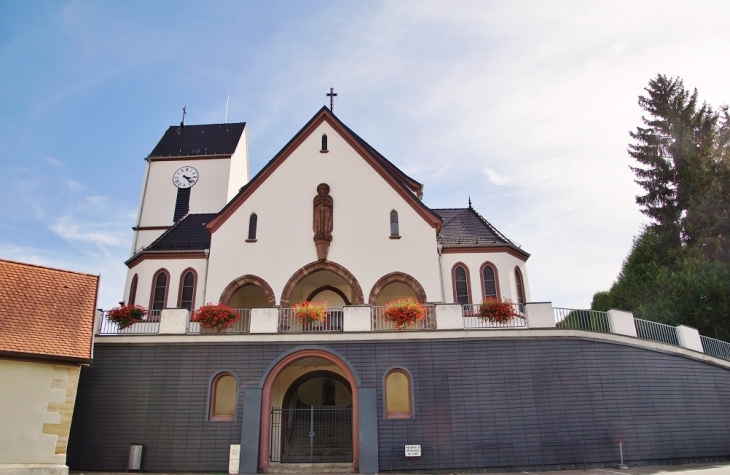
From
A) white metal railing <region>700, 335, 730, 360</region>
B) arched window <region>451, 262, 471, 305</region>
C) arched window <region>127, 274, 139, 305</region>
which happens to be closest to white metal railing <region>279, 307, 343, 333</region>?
arched window <region>451, 262, 471, 305</region>

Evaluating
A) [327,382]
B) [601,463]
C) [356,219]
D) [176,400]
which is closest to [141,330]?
[176,400]

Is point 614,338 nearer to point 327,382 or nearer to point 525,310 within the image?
point 525,310

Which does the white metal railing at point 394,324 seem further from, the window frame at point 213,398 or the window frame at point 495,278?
the window frame at point 495,278

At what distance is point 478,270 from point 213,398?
467 inches

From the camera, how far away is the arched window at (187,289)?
22953 millimetres

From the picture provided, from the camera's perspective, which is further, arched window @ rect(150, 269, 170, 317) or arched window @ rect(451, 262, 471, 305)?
arched window @ rect(150, 269, 170, 317)

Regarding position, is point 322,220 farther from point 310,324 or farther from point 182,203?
point 182,203

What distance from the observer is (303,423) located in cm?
1752

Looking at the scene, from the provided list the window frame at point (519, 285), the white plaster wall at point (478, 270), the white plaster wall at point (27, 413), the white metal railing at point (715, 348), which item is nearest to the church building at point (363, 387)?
the white metal railing at point (715, 348)

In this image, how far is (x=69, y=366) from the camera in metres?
14.0

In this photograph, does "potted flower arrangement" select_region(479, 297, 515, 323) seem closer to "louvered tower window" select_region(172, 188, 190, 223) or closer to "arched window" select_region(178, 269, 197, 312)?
"arched window" select_region(178, 269, 197, 312)

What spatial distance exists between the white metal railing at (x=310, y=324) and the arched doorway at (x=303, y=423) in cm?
95

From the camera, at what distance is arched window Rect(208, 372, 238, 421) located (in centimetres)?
1659

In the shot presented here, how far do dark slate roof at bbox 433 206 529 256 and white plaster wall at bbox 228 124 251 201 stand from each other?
607 inches
